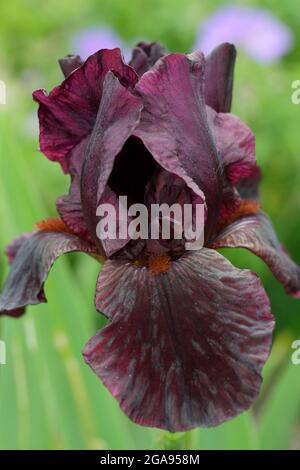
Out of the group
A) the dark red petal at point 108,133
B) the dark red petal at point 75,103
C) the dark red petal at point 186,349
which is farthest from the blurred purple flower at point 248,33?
the dark red petal at point 186,349

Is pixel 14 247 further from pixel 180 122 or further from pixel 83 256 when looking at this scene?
pixel 83 256

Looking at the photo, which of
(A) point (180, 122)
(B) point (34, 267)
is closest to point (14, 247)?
(B) point (34, 267)

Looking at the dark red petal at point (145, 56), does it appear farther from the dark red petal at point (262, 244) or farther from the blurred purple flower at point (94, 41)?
the blurred purple flower at point (94, 41)

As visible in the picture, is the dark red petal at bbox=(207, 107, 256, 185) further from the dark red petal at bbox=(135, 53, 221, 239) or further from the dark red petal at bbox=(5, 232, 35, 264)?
the dark red petal at bbox=(5, 232, 35, 264)

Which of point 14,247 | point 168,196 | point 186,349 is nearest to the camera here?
point 186,349

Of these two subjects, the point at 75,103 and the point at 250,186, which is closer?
the point at 75,103

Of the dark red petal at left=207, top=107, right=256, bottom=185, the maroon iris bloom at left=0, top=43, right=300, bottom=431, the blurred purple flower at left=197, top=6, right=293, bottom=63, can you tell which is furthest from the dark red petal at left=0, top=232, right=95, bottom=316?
the blurred purple flower at left=197, top=6, right=293, bottom=63

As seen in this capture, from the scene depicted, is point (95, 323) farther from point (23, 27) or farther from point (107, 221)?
point (23, 27)
